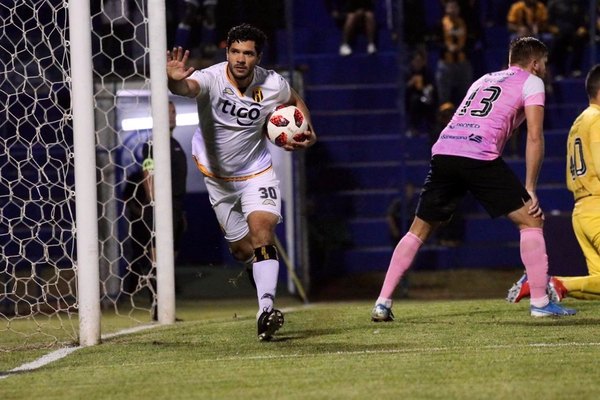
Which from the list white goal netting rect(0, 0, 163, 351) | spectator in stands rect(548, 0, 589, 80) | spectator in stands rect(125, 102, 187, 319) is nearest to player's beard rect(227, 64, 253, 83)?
white goal netting rect(0, 0, 163, 351)

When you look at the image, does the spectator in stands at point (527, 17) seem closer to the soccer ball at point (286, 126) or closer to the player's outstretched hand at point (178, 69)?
the soccer ball at point (286, 126)

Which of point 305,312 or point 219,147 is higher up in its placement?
point 219,147

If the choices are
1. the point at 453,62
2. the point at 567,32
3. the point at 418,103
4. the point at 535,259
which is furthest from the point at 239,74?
the point at 567,32

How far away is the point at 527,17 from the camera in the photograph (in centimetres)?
1638

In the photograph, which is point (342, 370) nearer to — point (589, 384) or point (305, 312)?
point (589, 384)

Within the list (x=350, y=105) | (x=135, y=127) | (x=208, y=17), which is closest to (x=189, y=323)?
(x=135, y=127)

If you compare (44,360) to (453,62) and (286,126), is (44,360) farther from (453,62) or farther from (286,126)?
(453,62)

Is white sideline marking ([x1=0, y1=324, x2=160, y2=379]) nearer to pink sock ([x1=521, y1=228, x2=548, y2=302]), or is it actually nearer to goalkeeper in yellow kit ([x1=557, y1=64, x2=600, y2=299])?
pink sock ([x1=521, y1=228, x2=548, y2=302])

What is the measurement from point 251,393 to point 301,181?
8926 mm

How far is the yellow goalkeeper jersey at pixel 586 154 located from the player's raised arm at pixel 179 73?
313cm

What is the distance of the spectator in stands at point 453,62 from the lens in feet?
50.6

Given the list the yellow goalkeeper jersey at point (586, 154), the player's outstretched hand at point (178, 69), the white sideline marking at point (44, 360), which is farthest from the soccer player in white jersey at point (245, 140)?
the yellow goalkeeper jersey at point (586, 154)

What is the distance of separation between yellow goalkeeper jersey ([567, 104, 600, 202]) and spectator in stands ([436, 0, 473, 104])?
6647 mm

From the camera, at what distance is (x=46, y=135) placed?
407 inches
